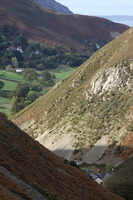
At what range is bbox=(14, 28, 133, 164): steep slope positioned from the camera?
2261 inches

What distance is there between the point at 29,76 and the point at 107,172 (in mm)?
107733

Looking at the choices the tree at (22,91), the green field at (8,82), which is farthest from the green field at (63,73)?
the tree at (22,91)

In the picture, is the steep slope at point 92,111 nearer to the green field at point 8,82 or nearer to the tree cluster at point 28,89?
the tree cluster at point 28,89

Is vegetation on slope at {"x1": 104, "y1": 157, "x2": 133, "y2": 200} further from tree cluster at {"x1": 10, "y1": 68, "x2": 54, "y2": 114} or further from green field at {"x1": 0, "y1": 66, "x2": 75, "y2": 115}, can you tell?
green field at {"x1": 0, "y1": 66, "x2": 75, "y2": 115}

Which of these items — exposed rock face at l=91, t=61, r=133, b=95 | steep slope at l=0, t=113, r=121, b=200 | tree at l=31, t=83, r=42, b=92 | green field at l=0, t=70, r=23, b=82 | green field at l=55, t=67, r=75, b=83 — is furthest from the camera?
green field at l=55, t=67, r=75, b=83

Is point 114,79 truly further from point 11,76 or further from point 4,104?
point 11,76

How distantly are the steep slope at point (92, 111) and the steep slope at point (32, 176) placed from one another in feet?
82.7

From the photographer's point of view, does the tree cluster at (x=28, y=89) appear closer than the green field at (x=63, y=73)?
Yes

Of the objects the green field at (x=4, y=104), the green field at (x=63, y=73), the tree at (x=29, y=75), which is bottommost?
the green field at (x=4, y=104)

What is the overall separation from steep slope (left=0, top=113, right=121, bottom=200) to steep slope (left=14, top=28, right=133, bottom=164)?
25.2m

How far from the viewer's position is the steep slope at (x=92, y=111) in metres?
57.4

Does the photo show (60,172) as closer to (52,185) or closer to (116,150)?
(52,185)

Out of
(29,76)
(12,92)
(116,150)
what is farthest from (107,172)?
(29,76)

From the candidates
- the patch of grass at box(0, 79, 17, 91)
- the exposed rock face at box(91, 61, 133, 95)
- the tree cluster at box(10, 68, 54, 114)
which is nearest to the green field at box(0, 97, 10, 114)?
the tree cluster at box(10, 68, 54, 114)
